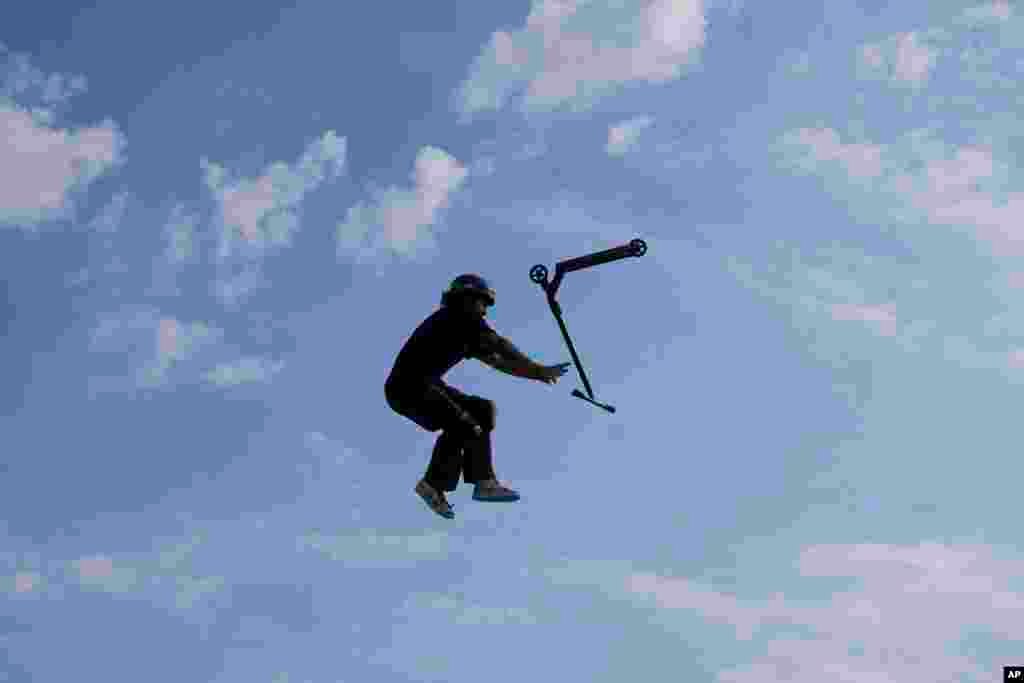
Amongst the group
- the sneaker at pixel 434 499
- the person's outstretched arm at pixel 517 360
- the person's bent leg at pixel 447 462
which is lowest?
the sneaker at pixel 434 499

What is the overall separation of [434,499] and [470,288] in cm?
224

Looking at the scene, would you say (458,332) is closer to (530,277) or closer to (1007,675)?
(530,277)

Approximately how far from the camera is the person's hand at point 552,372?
43.2 feet

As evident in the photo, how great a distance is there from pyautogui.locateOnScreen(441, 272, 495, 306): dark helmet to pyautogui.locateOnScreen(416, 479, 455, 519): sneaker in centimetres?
198

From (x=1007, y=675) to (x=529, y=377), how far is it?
25.9 ft

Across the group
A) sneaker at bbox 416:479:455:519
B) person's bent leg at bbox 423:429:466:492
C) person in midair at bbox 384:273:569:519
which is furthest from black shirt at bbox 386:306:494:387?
sneaker at bbox 416:479:455:519

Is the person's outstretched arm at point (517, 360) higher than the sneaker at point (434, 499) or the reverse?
Answer: higher

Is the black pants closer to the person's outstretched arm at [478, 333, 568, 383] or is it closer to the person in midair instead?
the person in midair

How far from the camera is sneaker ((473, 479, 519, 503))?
13180mm

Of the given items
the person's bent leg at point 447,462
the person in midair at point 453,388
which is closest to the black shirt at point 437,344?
the person in midair at point 453,388

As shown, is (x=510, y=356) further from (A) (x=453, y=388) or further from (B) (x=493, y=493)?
(B) (x=493, y=493)

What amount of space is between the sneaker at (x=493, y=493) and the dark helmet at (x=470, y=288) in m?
1.95

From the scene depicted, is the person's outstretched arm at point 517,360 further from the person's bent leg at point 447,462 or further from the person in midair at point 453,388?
the person's bent leg at point 447,462

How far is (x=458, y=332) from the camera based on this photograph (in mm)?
13047
